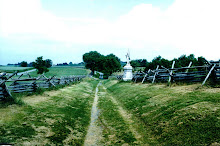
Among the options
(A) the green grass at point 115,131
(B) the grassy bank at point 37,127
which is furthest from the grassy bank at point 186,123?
(B) the grassy bank at point 37,127

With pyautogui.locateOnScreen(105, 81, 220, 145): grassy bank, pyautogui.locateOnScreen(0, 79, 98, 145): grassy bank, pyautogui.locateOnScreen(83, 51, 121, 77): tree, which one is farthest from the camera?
pyautogui.locateOnScreen(83, 51, 121, 77): tree

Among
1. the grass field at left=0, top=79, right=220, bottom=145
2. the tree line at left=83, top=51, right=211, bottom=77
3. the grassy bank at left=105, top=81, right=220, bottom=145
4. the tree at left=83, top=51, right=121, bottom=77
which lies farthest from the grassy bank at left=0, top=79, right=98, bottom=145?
the tree at left=83, top=51, right=121, bottom=77

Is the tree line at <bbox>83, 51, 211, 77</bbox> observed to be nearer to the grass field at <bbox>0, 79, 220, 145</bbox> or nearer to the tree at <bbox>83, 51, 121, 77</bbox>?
the tree at <bbox>83, 51, 121, 77</bbox>

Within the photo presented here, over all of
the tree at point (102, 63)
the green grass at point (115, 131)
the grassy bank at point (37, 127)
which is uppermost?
the tree at point (102, 63)

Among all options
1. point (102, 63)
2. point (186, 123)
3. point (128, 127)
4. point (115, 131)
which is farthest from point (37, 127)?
point (102, 63)

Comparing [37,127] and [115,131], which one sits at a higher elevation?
[37,127]

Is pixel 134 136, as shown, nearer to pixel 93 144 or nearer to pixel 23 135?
pixel 93 144

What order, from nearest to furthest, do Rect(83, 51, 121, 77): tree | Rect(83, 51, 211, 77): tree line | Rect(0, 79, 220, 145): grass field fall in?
Rect(0, 79, 220, 145): grass field
Rect(83, 51, 211, 77): tree line
Rect(83, 51, 121, 77): tree

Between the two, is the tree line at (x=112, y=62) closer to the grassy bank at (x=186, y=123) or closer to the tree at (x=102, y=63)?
the tree at (x=102, y=63)

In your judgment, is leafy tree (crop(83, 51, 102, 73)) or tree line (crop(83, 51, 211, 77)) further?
leafy tree (crop(83, 51, 102, 73))

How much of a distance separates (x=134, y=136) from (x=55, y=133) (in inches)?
161

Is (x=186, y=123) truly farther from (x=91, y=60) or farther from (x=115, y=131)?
(x=91, y=60)

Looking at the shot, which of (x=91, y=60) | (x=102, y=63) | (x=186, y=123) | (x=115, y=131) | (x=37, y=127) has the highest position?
(x=91, y=60)

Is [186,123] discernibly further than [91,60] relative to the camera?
No
